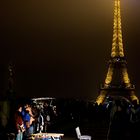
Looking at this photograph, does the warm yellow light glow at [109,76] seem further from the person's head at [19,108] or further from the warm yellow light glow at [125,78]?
the person's head at [19,108]

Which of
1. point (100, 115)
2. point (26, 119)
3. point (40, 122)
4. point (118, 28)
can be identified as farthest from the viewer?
point (118, 28)

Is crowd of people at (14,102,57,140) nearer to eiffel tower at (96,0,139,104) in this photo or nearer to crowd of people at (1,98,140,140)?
crowd of people at (1,98,140,140)

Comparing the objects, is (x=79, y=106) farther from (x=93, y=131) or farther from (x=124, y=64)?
(x=124, y=64)

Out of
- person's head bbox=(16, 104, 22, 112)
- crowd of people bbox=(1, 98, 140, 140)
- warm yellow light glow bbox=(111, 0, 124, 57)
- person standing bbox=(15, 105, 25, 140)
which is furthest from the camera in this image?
warm yellow light glow bbox=(111, 0, 124, 57)

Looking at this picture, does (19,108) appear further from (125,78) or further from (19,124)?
(125,78)

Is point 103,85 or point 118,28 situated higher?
point 118,28

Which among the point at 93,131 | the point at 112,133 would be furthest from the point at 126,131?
the point at 93,131

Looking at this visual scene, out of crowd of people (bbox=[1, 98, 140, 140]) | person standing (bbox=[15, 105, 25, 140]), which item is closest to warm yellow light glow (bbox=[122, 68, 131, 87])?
crowd of people (bbox=[1, 98, 140, 140])

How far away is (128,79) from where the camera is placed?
3012 centimetres

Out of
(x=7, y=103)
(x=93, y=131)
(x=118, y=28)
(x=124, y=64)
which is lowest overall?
(x=93, y=131)

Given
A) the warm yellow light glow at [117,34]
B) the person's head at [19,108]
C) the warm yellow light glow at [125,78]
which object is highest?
the warm yellow light glow at [117,34]

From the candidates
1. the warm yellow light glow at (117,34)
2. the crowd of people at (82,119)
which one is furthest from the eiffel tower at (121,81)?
the crowd of people at (82,119)

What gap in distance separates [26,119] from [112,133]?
1.78m

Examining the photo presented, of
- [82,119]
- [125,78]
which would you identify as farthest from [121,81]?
[82,119]
